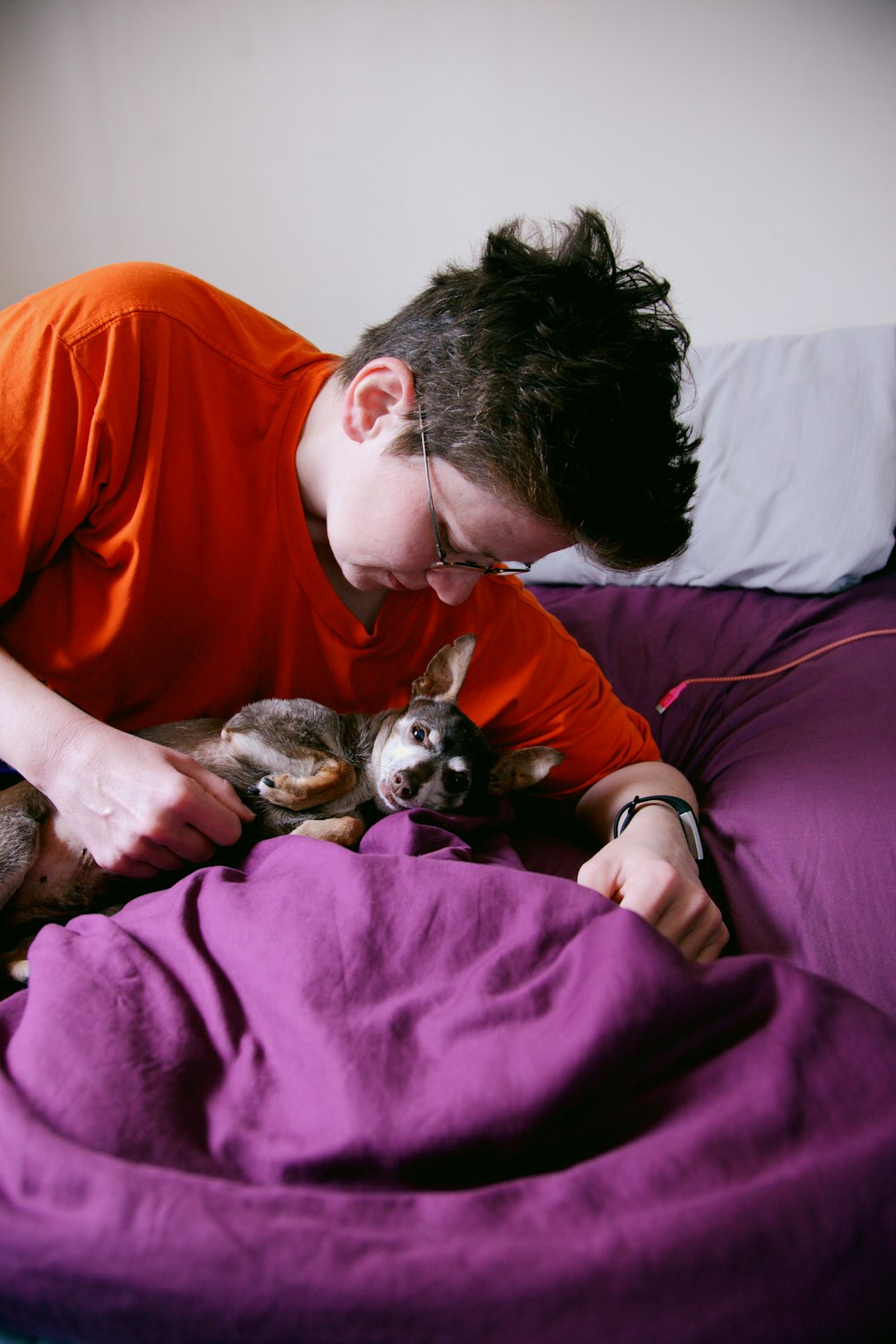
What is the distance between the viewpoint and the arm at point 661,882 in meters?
1.02

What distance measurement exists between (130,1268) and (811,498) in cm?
217

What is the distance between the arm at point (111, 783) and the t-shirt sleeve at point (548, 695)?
24.9 inches

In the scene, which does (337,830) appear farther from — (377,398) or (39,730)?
(377,398)

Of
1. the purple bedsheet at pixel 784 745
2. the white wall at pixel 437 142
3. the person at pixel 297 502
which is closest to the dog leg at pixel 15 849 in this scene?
the person at pixel 297 502

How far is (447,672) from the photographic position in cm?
155

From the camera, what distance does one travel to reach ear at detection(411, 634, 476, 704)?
151cm

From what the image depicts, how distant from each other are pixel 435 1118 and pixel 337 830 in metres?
0.73

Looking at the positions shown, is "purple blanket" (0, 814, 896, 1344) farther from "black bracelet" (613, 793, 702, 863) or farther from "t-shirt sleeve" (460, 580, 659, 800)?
"t-shirt sleeve" (460, 580, 659, 800)

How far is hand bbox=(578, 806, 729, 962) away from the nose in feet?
1.46

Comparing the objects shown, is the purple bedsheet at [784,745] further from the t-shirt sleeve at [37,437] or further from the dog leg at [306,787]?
the t-shirt sleeve at [37,437]

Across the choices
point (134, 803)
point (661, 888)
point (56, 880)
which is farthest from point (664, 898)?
point (56, 880)

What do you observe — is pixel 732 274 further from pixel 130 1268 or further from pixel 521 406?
pixel 130 1268

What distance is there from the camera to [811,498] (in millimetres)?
2164

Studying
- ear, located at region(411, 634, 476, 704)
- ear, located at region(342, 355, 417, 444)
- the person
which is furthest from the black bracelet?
ear, located at region(342, 355, 417, 444)
